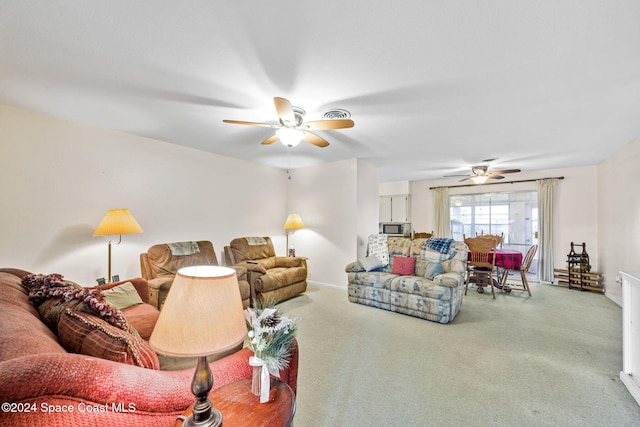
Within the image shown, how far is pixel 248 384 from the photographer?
3.85 feet

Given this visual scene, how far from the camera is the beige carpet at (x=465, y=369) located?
5.83 feet

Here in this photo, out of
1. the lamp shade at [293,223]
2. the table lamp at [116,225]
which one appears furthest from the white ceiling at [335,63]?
the lamp shade at [293,223]

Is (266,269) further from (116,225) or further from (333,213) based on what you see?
(116,225)

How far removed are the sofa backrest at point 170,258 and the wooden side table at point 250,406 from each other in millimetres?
2830

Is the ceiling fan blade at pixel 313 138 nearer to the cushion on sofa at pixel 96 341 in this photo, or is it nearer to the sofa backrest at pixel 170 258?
the cushion on sofa at pixel 96 341

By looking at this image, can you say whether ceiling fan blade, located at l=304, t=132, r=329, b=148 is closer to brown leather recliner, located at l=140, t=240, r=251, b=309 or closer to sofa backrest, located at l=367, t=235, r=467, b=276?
brown leather recliner, located at l=140, t=240, r=251, b=309

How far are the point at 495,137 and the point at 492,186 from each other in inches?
135

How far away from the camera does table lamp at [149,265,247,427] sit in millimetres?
861

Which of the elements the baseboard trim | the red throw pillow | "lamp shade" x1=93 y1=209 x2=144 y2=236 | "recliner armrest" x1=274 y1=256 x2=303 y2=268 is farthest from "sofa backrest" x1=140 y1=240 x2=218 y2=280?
the red throw pillow

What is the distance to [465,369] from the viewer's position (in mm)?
2293

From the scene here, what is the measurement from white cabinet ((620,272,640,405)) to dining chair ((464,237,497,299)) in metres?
2.27

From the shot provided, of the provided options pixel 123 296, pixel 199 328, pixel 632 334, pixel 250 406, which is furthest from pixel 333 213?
pixel 199 328

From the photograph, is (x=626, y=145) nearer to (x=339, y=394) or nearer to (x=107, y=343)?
(x=339, y=394)

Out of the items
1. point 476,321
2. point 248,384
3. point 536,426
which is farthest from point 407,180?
point 248,384
